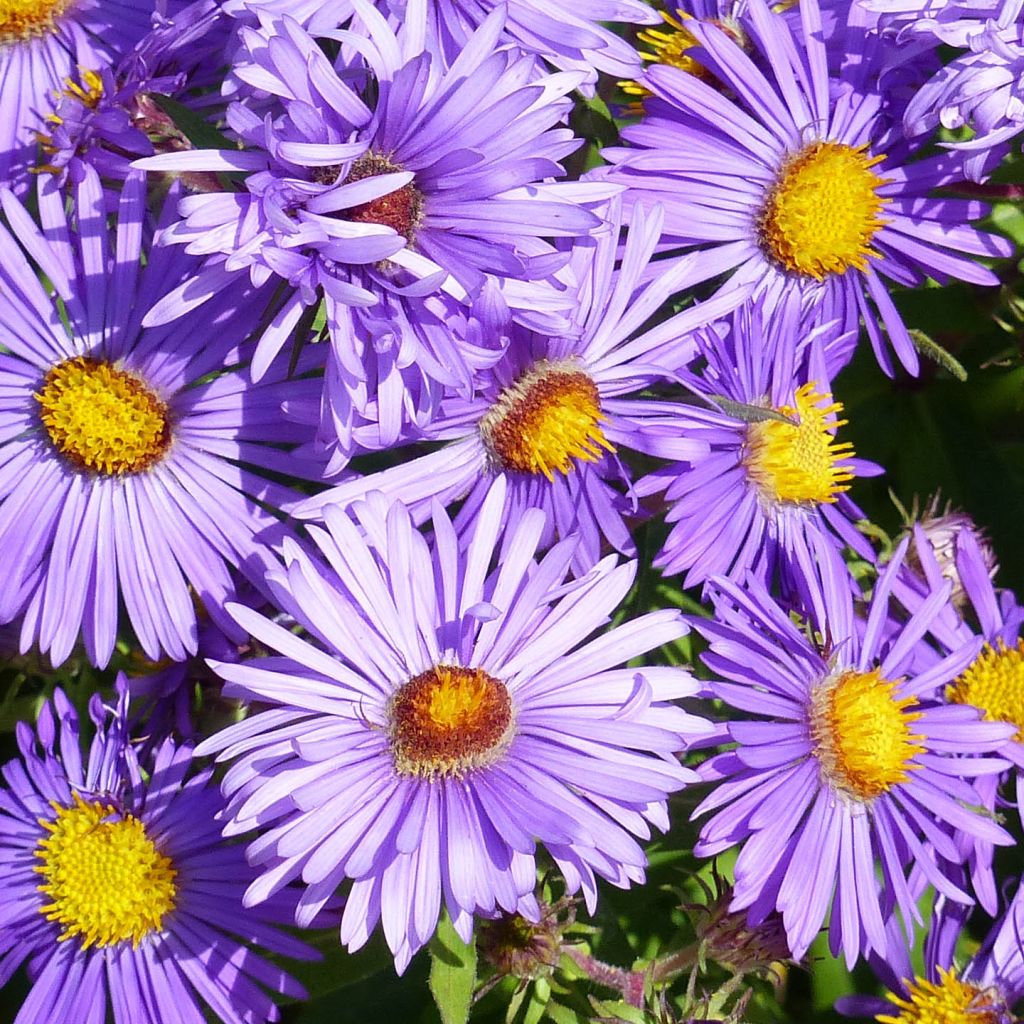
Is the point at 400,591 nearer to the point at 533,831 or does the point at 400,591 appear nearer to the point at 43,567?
the point at 533,831

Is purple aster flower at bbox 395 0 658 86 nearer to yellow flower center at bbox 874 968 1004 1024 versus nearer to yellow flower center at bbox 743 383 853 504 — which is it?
yellow flower center at bbox 743 383 853 504

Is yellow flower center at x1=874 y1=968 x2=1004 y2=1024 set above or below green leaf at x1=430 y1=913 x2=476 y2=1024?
above

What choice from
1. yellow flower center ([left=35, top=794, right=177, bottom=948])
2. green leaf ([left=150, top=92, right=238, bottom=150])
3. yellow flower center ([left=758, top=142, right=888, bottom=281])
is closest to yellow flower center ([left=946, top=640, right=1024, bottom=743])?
yellow flower center ([left=758, top=142, right=888, bottom=281])

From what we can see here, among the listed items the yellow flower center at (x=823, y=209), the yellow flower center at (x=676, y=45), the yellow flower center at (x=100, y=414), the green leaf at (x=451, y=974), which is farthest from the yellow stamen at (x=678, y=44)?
the green leaf at (x=451, y=974)

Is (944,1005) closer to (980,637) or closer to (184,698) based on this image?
(980,637)

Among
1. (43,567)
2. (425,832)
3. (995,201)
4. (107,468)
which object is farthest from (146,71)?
(995,201)

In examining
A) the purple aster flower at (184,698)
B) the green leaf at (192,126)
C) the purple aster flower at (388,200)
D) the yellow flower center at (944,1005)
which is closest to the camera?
the purple aster flower at (388,200)

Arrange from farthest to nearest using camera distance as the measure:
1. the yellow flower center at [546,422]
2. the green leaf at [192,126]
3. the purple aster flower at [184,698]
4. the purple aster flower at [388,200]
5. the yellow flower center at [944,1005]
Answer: the yellow flower center at [944,1005] → the purple aster flower at [184,698] → the yellow flower center at [546,422] → the green leaf at [192,126] → the purple aster flower at [388,200]

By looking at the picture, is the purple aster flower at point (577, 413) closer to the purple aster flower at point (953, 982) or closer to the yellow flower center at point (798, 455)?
the yellow flower center at point (798, 455)
